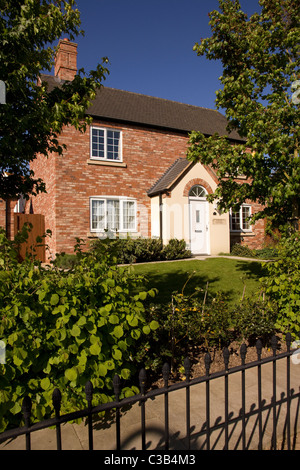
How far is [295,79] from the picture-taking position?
A: 6.30m

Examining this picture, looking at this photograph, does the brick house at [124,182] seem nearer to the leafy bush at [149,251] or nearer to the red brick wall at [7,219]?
the leafy bush at [149,251]

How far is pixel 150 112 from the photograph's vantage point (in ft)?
56.9

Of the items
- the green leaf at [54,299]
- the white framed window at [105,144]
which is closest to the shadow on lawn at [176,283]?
the green leaf at [54,299]

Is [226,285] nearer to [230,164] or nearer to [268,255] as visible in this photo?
[230,164]

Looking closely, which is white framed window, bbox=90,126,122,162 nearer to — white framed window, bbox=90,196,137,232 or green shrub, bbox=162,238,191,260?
white framed window, bbox=90,196,137,232

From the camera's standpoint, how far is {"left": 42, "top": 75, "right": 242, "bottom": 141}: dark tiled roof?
15430 mm

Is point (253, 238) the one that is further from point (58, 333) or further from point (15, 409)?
point (15, 409)

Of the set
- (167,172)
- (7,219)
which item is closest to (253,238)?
(167,172)

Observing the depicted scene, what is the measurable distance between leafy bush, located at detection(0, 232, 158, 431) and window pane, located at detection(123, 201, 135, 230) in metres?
12.3

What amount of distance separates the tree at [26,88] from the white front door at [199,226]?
11.0m

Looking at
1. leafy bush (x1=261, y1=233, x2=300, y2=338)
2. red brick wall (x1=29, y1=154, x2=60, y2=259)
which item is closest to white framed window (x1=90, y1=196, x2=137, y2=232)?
red brick wall (x1=29, y1=154, x2=60, y2=259)

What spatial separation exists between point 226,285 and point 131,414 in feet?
19.5

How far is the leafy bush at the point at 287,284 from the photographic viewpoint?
4224 mm

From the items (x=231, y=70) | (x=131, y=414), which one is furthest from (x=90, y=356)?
(x=231, y=70)
